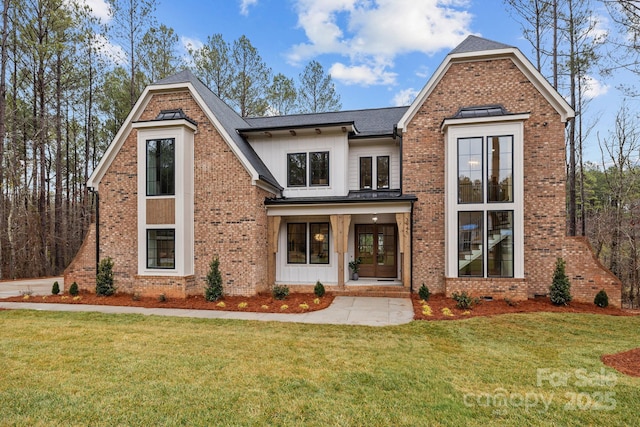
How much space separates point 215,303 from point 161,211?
3612 mm

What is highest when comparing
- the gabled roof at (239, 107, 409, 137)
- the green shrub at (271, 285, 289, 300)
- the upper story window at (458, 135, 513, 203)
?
the gabled roof at (239, 107, 409, 137)

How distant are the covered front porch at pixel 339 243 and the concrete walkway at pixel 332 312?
1.22 m

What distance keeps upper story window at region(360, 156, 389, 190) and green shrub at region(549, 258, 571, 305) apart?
609cm

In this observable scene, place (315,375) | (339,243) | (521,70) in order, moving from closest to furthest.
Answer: (315,375), (521,70), (339,243)

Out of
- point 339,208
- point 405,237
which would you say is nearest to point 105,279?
point 339,208

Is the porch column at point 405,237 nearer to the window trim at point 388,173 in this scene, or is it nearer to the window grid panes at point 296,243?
the window trim at point 388,173

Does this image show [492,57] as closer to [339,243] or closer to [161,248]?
[339,243]

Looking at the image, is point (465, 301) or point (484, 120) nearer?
point (465, 301)

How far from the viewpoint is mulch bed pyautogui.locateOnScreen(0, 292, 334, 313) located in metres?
9.05

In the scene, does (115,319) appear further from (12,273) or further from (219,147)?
(12,273)

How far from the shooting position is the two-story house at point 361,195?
964cm

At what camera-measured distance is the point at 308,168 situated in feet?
40.1

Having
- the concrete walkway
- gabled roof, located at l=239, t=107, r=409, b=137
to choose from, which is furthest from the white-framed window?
gabled roof, located at l=239, t=107, r=409, b=137

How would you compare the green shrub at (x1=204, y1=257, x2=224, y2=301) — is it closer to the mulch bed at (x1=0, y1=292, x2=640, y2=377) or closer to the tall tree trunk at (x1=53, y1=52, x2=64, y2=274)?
the mulch bed at (x1=0, y1=292, x2=640, y2=377)
